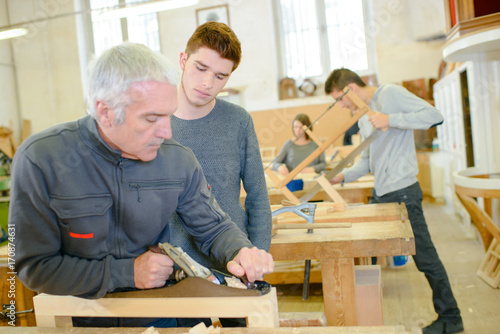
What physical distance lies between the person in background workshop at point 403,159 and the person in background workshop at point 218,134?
1253mm

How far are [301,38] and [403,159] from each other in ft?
23.4

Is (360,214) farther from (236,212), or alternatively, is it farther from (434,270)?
(236,212)

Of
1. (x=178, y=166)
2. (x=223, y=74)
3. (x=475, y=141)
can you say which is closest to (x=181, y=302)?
(x=178, y=166)

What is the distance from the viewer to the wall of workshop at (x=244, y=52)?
8.10m

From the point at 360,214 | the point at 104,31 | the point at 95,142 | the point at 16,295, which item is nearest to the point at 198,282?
the point at 95,142

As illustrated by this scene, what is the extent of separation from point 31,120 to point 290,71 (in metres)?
5.83

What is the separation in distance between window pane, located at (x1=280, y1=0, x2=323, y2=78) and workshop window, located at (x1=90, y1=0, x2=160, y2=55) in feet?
9.13

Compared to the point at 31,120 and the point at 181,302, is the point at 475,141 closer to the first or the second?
the point at 181,302

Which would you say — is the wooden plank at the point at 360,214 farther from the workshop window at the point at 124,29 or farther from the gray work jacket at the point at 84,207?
the workshop window at the point at 124,29

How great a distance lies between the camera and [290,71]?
9531 mm

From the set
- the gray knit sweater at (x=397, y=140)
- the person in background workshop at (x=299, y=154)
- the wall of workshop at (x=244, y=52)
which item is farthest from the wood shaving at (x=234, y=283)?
the wall of workshop at (x=244, y=52)

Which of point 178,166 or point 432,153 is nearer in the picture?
point 178,166

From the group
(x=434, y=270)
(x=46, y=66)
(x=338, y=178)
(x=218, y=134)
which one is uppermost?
(x=46, y=66)

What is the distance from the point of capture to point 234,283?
1136 mm
